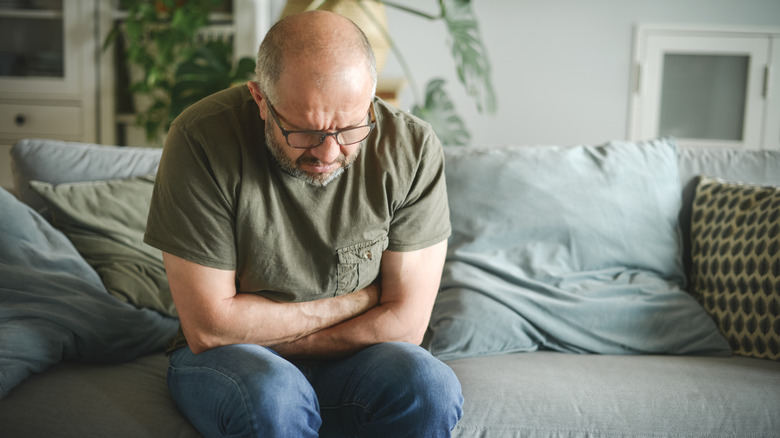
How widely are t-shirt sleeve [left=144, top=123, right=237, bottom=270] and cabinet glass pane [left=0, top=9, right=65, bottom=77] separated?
2.34 meters

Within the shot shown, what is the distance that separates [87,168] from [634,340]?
55.0 inches

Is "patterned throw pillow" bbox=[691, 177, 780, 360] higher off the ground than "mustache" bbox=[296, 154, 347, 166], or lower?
lower

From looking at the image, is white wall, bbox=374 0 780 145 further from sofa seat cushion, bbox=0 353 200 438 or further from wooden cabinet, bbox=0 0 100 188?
sofa seat cushion, bbox=0 353 200 438

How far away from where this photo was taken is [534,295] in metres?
1.47

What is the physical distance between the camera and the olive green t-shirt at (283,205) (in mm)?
1037

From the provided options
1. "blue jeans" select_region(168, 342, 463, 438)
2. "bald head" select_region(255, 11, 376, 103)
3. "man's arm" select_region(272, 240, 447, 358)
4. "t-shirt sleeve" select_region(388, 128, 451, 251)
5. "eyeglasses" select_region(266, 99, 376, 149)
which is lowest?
"blue jeans" select_region(168, 342, 463, 438)

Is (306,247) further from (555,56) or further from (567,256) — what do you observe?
(555,56)

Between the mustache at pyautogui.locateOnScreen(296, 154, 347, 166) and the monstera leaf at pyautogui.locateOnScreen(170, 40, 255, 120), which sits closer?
the mustache at pyautogui.locateOnScreen(296, 154, 347, 166)

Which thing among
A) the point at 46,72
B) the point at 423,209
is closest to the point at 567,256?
the point at 423,209

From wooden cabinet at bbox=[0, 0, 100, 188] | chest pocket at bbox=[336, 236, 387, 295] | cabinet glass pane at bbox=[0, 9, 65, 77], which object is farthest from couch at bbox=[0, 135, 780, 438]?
cabinet glass pane at bbox=[0, 9, 65, 77]

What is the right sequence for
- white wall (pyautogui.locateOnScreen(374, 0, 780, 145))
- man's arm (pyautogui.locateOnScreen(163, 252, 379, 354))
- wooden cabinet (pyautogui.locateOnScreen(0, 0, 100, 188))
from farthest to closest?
white wall (pyautogui.locateOnScreen(374, 0, 780, 145)), wooden cabinet (pyautogui.locateOnScreen(0, 0, 100, 188)), man's arm (pyautogui.locateOnScreen(163, 252, 379, 354))

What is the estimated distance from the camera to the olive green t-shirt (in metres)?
1.04

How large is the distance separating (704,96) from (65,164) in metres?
3.09

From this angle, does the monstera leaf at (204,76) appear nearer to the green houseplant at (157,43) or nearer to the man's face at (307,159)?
the green houseplant at (157,43)
